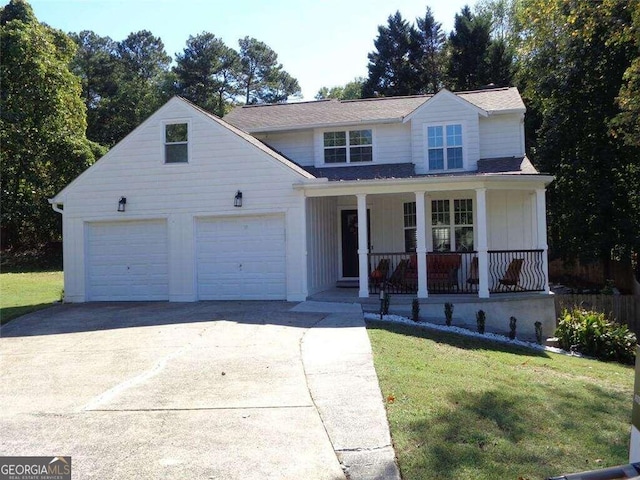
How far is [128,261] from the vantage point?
14.9 m

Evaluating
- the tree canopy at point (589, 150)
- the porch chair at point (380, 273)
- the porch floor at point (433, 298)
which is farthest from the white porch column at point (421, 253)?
the tree canopy at point (589, 150)

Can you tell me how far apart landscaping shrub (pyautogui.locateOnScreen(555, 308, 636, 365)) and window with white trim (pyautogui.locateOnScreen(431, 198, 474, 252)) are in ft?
13.2

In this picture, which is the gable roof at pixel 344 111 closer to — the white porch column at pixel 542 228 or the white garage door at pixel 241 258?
the white porch column at pixel 542 228

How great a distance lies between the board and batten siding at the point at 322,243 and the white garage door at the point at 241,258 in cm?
77

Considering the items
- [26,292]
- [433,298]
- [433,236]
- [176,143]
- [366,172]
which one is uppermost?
[176,143]

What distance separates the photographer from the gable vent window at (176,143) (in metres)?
14.5

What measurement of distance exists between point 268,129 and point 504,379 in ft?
38.0

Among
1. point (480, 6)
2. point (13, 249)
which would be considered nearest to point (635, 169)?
point (480, 6)

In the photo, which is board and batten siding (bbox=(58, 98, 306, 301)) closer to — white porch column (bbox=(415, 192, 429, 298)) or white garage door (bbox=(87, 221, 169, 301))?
white garage door (bbox=(87, 221, 169, 301))

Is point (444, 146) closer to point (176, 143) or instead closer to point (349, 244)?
point (349, 244)

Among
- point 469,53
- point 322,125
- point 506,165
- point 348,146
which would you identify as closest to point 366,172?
Answer: point 348,146

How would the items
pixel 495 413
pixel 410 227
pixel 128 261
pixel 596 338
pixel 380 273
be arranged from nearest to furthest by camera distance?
pixel 495 413, pixel 596 338, pixel 380 273, pixel 128 261, pixel 410 227

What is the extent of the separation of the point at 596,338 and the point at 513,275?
2.52 meters

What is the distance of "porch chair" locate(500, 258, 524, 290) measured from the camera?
13383 mm
